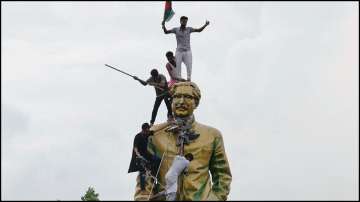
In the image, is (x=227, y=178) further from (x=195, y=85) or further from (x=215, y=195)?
(x=195, y=85)

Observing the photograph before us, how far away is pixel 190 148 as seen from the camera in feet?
56.7

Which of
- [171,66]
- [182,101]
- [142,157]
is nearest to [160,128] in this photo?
[182,101]

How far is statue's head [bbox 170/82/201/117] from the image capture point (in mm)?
17469

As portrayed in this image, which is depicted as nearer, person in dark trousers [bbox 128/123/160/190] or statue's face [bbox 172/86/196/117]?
person in dark trousers [bbox 128/123/160/190]

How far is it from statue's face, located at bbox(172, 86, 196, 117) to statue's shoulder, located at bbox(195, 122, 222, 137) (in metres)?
0.38

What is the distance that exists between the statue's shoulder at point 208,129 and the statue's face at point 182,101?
38 cm

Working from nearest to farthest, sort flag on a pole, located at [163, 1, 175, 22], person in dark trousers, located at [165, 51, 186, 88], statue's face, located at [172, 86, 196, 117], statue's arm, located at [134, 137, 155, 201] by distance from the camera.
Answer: statue's arm, located at [134, 137, 155, 201]
statue's face, located at [172, 86, 196, 117]
person in dark trousers, located at [165, 51, 186, 88]
flag on a pole, located at [163, 1, 175, 22]

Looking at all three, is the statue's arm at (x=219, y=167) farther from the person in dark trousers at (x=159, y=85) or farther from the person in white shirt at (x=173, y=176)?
the person in dark trousers at (x=159, y=85)

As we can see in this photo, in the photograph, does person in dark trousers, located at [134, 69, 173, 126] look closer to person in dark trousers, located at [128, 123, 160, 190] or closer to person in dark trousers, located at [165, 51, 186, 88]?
person in dark trousers, located at [165, 51, 186, 88]

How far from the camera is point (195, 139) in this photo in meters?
17.5

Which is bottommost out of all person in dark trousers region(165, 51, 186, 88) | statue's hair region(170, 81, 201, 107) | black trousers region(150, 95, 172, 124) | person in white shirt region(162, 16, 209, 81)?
black trousers region(150, 95, 172, 124)

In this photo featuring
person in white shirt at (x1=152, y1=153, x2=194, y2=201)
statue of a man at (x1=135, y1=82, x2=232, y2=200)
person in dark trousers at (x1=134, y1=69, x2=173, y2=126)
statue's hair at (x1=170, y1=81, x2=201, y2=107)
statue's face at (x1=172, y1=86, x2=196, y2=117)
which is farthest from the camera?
person in dark trousers at (x1=134, y1=69, x2=173, y2=126)

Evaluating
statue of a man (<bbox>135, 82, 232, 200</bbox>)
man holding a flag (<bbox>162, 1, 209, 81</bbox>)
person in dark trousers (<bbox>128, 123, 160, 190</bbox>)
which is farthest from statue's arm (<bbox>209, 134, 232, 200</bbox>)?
man holding a flag (<bbox>162, 1, 209, 81</bbox>)

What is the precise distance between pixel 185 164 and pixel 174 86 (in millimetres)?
1891
